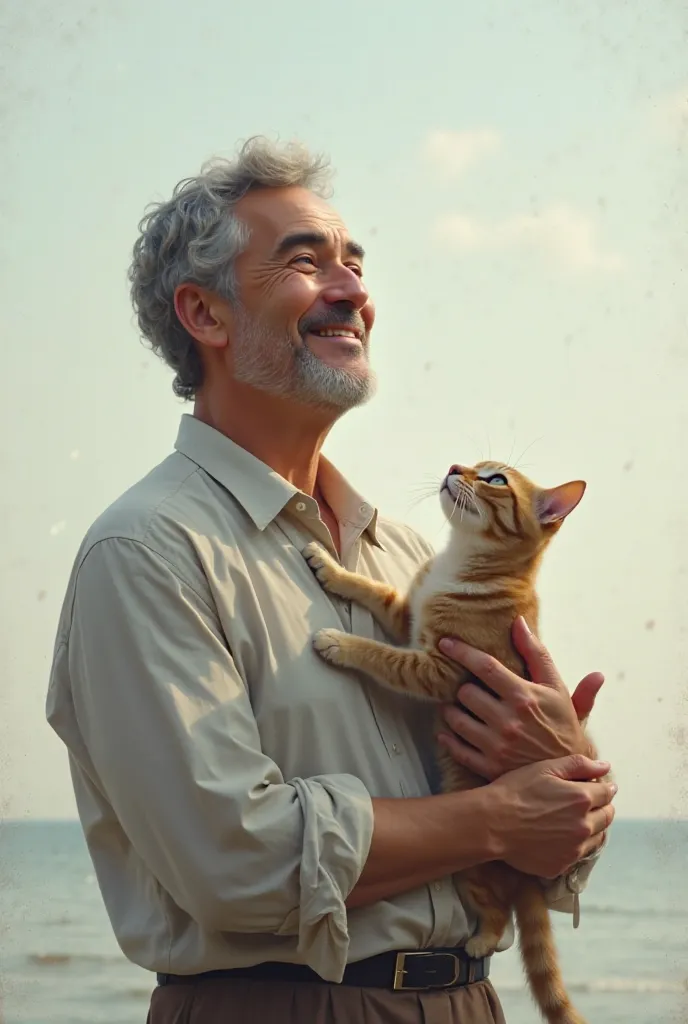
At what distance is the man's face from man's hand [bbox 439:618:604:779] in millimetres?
577

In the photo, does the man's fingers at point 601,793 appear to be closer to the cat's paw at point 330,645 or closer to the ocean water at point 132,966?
the cat's paw at point 330,645

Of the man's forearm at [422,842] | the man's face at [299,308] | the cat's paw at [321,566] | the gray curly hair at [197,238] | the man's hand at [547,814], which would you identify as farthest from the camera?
the gray curly hair at [197,238]

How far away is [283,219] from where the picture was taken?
2.32m

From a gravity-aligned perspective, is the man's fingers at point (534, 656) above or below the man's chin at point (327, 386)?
below

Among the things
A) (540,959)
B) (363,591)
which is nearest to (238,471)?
(363,591)

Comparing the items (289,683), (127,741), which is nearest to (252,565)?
(289,683)

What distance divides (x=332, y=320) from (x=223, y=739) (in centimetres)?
95

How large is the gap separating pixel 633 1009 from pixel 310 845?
900 centimetres

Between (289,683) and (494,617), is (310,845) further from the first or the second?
Answer: (494,617)

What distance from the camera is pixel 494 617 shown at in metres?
2.27

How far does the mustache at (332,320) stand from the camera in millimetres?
2266

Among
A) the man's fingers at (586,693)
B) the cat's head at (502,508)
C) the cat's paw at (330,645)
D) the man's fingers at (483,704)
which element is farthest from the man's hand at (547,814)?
the cat's head at (502,508)

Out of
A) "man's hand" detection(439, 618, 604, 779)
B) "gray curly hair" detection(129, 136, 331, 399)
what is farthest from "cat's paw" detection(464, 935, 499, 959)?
"gray curly hair" detection(129, 136, 331, 399)

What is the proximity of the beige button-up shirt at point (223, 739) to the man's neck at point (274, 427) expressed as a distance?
0.46 ft
